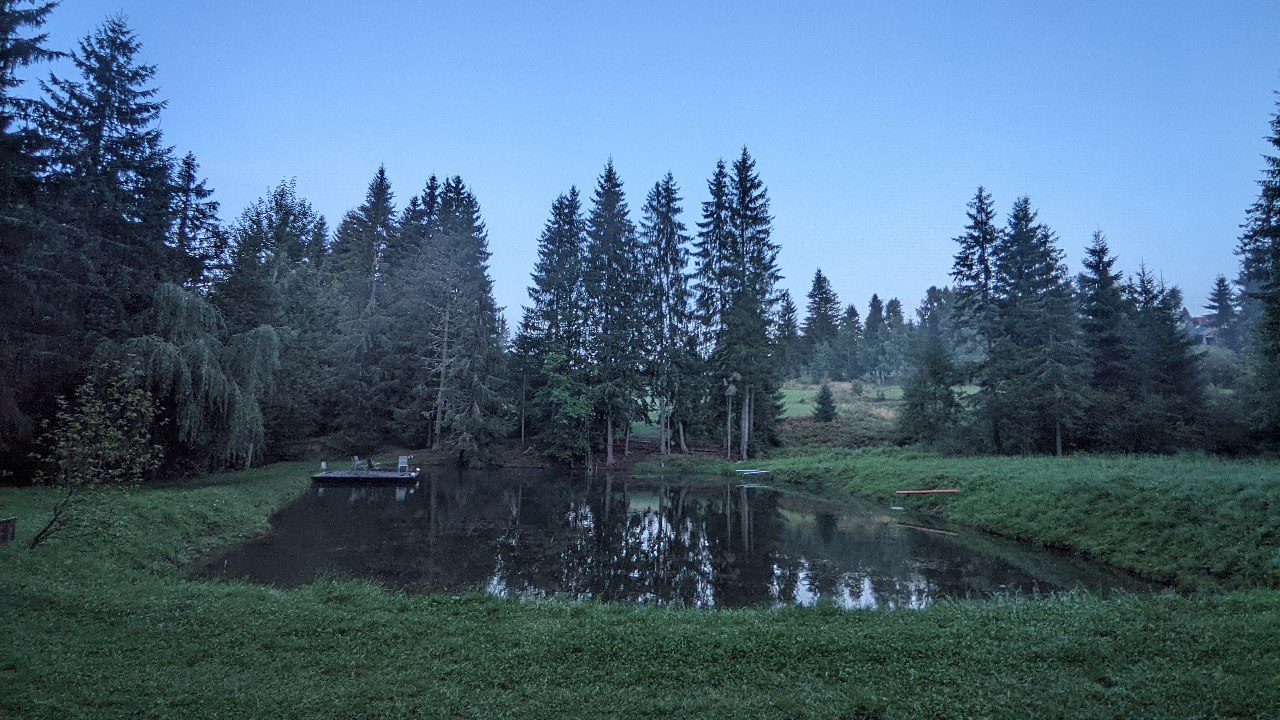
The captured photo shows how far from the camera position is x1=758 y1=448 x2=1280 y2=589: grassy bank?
1180cm

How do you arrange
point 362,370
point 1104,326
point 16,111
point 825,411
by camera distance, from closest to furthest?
point 16,111
point 1104,326
point 362,370
point 825,411

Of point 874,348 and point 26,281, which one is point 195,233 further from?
point 874,348

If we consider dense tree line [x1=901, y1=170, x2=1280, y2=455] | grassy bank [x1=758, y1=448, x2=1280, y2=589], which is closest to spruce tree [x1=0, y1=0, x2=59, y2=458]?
grassy bank [x1=758, y1=448, x2=1280, y2=589]

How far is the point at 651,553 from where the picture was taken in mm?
15719

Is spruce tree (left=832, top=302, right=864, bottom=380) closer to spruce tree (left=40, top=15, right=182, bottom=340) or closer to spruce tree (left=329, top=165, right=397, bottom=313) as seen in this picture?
spruce tree (left=329, top=165, right=397, bottom=313)

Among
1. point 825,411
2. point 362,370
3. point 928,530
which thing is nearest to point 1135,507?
point 928,530

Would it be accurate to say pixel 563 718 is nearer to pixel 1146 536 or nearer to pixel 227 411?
pixel 1146 536

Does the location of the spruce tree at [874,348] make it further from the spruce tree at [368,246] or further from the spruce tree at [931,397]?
the spruce tree at [368,246]

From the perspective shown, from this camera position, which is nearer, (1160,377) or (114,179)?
(114,179)

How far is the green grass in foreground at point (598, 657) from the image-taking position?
5.11 meters

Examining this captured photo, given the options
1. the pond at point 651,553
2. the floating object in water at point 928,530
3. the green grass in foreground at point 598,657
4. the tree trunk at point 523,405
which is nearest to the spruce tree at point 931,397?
the pond at point 651,553

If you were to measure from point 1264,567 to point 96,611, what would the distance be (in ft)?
61.5

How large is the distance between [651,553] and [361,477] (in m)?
17.8

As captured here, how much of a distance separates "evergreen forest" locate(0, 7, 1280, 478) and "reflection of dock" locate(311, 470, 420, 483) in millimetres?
4136
